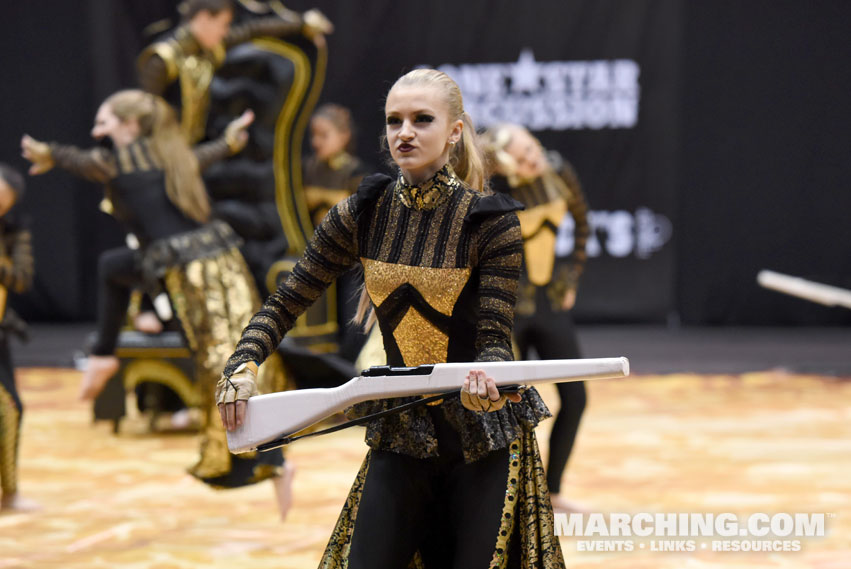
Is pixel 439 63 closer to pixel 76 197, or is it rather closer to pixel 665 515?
pixel 76 197

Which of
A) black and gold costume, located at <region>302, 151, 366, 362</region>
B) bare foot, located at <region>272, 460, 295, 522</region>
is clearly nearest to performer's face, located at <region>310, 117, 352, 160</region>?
black and gold costume, located at <region>302, 151, 366, 362</region>

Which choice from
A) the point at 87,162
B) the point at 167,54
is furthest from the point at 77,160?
the point at 167,54

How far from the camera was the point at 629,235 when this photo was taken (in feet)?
34.4

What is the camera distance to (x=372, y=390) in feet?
7.82

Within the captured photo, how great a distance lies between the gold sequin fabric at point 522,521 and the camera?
245 cm

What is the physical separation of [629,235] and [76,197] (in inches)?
219

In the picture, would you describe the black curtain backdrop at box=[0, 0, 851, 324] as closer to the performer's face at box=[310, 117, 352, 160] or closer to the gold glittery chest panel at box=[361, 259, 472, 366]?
the performer's face at box=[310, 117, 352, 160]

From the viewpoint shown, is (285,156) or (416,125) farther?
(285,156)

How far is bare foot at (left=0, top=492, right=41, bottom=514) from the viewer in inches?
201

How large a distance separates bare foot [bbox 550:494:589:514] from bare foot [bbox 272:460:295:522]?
1.20m

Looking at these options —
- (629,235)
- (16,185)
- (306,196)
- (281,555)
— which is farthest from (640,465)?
(629,235)

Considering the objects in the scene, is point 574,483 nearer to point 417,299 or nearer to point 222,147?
point 222,147

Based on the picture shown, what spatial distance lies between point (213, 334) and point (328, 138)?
2.99 m

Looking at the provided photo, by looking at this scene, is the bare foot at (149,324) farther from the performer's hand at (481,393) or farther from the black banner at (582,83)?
the performer's hand at (481,393)
